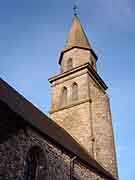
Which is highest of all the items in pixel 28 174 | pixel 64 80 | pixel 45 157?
pixel 64 80

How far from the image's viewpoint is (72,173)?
1180cm

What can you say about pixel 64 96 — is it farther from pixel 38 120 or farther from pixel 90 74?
pixel 38 120

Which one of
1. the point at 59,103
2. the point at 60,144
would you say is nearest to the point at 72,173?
the point at 60,144

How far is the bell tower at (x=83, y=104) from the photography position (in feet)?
55.9

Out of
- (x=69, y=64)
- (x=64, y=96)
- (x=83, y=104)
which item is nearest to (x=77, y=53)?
(x=69, y=64)

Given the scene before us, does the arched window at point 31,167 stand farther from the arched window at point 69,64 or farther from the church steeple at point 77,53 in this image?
the arched window at point 69,64

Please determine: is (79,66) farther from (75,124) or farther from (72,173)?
(72,173)

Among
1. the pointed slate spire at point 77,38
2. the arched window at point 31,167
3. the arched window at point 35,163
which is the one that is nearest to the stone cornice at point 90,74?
the pointed slate spire at point 77,38

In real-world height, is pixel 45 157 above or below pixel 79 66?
below

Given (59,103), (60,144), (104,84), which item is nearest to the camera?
(60,144)

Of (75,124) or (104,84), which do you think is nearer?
(75,124)

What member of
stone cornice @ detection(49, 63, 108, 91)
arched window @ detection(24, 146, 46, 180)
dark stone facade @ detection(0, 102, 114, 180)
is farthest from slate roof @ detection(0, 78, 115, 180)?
stone cornice @ detection(49, 63, 108, 91)

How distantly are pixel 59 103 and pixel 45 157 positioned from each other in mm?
9901

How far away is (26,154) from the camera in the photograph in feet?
31.7
